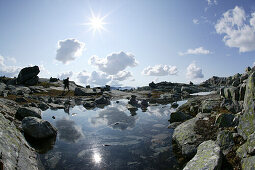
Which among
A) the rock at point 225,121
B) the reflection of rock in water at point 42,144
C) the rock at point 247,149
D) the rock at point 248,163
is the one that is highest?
the rock at point 225,121


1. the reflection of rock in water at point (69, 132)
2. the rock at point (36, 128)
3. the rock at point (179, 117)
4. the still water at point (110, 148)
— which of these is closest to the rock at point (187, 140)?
the still water at point (110, 148)

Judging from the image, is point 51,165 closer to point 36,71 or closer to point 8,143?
point 8,143

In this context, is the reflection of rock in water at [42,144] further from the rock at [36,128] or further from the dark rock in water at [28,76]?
the dark rock in water at [28,76]

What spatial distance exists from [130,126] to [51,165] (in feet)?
47.7

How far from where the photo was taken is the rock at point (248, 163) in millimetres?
9523

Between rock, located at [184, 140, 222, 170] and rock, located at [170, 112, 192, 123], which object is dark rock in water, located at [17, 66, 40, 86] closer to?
rock, located at [170, 112, 192, 123]

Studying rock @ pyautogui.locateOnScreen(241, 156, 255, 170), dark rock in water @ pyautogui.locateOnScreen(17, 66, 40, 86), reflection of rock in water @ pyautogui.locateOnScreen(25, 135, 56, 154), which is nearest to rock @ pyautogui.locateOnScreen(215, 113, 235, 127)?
Result: rock @ pyautogui.locateOnScreen(241, 156, 255, 170)

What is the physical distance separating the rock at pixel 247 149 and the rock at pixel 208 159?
134 centimetres

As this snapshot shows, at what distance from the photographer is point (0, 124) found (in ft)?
45.6

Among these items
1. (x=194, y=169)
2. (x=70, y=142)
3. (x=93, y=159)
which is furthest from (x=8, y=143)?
(x=194, y=169)

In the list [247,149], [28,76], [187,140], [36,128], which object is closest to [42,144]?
[36,128]

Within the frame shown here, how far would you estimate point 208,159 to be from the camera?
11156 mm

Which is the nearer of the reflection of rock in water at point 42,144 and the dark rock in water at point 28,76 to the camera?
the reflection of rock in water at point 42,144

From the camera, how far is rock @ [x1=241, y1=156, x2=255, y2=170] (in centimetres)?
952
